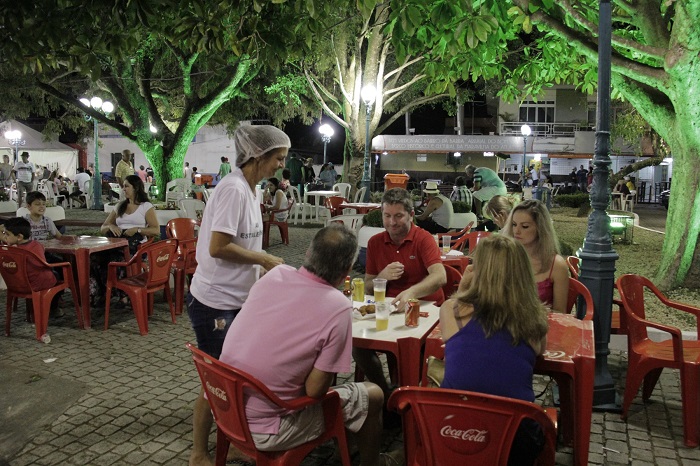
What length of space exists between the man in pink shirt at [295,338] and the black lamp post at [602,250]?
2456 millimetres

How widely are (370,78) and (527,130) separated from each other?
11144 millimetres

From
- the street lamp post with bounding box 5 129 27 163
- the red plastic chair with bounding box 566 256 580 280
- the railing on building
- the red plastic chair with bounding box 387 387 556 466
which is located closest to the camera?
the red plastic chair with bounding box 387 387 556 466

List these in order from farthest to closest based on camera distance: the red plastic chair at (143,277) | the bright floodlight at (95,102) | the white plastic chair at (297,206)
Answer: the bright floodlight at (95,102) < the white plastic chair at (297,206) < the red plastic chair at (143,277)

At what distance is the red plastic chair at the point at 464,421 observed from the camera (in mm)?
2260

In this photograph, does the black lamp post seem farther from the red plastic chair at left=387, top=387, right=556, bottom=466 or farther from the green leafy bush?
the green leafy bush

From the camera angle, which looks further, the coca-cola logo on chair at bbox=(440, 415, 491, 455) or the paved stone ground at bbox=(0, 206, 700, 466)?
the paved stone ground at bbox=(0, 206, 700, 466)

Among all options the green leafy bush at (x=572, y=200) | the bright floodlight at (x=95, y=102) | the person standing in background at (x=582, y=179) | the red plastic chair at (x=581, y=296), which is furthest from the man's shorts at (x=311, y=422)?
the person standing in background at (x=582, y=179)

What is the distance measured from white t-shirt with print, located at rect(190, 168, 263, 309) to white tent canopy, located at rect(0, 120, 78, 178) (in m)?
26.3

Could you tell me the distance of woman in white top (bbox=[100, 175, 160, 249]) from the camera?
24.3 ft

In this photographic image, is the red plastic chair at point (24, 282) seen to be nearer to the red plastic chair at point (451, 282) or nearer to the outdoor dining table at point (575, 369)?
the red plastic chair at point (451, 282)

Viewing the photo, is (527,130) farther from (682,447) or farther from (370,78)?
(682,447)

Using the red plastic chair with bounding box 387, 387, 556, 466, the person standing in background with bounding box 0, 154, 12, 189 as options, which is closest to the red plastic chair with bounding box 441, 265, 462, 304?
the red plastic chair with bounding box 387, 387, 556, 466

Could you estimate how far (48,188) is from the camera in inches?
820

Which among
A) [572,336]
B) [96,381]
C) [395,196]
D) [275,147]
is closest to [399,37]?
[395,196]
